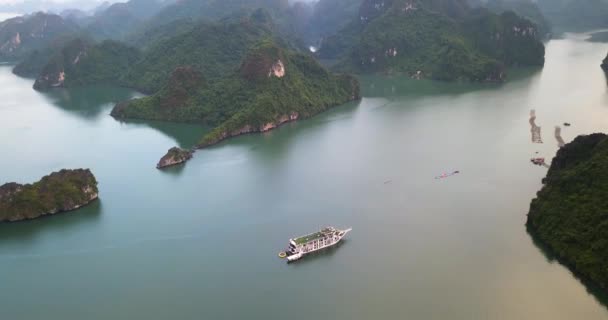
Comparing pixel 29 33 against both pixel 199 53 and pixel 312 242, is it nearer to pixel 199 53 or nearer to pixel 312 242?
pixel 199 53

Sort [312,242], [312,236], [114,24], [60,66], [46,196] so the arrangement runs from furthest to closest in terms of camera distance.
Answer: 1. [114,24]
2. [60,66]
3. [46,196]
4. [312,236]
5. [312,242]

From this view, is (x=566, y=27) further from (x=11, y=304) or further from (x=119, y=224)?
(x=11, y=304)

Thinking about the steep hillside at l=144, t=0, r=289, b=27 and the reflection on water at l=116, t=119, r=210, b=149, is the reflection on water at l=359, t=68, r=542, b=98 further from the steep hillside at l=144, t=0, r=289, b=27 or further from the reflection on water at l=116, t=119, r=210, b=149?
the steep hillside at l=144, t=0, r=289, b=27

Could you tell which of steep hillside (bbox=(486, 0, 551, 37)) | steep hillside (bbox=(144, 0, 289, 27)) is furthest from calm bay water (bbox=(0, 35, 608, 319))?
steep hillside (bbox=(144, 0, 289, 27))

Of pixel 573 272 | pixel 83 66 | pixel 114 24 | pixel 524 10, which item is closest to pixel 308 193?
pixel 573 272

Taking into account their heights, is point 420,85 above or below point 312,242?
above

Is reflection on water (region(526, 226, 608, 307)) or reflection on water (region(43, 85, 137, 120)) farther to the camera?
reflection on water (region(43, 85, 137, 120))

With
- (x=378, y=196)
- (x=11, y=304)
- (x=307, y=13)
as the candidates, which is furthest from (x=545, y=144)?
(x=307, y=13)
